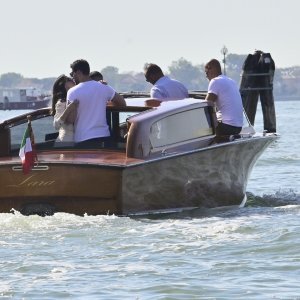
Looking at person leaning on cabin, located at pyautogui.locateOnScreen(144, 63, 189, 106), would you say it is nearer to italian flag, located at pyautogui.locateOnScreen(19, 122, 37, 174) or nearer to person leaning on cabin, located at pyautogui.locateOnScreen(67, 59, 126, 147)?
person leaning on cabin, located at pyautogui.locateOnScreen(67, 59, 126, 147)

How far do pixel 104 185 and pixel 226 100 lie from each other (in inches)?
111

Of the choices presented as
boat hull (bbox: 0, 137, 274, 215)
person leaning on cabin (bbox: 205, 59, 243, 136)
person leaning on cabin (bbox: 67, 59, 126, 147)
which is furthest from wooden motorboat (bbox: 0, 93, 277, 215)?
person leaning on cabin (bbox: 205, 59, 243, 136)

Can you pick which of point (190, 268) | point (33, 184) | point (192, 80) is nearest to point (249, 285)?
point (190, 268)

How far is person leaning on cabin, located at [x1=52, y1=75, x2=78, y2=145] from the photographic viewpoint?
15484 millimetres

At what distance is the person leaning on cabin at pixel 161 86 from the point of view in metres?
16.6

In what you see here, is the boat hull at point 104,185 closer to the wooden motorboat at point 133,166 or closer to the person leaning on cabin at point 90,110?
the wooden motorboat at point 133,166

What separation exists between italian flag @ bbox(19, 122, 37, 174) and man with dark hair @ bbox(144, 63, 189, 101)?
6.65ft

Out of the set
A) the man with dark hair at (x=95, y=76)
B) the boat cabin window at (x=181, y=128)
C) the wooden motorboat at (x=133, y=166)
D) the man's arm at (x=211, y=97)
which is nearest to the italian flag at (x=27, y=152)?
the wooden motorboat at (x=133, y=166)

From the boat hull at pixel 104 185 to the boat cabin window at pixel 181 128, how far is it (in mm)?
282

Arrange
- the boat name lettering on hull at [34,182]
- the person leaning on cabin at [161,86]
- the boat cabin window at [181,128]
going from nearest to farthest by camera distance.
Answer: the boat name lettering on hull at [34,182]
the boat cabin window at [181,128]
the person leaning on cabin at [161,86]

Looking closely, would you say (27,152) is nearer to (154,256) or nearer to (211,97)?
(154,256)

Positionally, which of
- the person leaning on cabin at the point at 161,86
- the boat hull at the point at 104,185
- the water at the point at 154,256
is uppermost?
the person leaning on cabin at the point at 161,86

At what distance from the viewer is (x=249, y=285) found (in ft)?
36.8

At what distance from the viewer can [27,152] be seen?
47.7 feet
